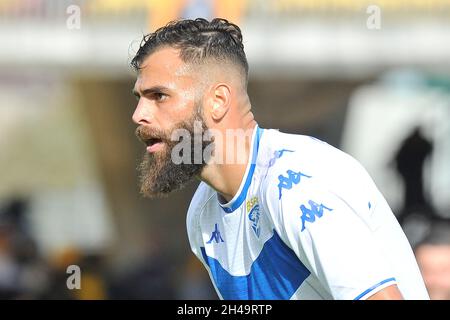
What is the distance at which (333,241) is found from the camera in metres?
3.85

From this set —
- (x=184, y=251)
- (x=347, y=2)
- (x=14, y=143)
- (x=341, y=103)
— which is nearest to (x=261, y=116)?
(x=341, y=103)

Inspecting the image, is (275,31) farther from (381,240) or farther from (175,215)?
(381,240)

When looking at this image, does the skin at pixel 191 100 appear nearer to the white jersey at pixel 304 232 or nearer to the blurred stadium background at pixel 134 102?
the white jersey at pixel 304 232

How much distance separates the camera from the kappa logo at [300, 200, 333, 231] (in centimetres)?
390

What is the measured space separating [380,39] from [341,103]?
8.52ft

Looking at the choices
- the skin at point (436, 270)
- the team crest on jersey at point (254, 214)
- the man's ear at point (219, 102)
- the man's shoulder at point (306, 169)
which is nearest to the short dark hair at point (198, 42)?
the man's ear at point (219, 102)

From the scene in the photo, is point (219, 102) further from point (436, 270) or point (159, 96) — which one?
point (436, 270)

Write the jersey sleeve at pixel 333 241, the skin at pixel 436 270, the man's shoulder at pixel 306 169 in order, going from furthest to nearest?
the skin at pixel 436 270 < the man's shoulder at pixel 306 169 < the jersey sleeve at pixel 333 241

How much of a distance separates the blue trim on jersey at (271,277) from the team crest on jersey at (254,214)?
0.09m

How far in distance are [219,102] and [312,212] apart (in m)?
0.93

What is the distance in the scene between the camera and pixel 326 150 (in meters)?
4.25

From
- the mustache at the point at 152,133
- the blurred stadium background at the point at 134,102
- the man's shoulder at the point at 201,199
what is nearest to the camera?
the mustache at the point at 152,133

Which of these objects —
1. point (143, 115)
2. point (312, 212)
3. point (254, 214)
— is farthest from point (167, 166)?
point (312, 212)

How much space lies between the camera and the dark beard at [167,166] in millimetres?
4570
